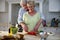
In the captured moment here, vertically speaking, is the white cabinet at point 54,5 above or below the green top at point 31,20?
above

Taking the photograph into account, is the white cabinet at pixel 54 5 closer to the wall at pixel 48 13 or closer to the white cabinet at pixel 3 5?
the wall at pixel 48 13

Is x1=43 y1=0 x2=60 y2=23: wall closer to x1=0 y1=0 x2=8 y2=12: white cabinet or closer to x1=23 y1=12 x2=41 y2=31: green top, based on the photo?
x1=0 y1=0 x2=8 y2=12: white cabinet

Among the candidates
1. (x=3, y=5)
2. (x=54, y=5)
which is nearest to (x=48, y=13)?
(x=54, y=5)

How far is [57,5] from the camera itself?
443cm

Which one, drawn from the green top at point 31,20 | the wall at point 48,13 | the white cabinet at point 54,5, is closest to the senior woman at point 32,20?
the green top at point 31,20

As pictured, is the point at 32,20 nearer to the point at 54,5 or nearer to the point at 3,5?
the point at 54,5

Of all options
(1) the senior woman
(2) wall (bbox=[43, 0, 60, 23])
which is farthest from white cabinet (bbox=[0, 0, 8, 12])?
(1) the senior woman

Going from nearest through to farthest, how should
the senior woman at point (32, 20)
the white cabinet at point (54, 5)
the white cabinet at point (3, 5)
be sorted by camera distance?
the senior woman at point (32, 20) < the white cabinet at point (54, 5) < the white cabinet at point (3, 5)

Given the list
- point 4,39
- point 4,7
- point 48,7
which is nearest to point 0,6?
point 4,7

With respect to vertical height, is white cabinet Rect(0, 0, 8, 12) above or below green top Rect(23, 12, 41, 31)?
above

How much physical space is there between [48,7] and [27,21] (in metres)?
2.73

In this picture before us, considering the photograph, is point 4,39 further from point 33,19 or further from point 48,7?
point 48,7

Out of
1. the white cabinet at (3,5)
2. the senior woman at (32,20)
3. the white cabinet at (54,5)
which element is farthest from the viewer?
the white cabinet at (3,5)

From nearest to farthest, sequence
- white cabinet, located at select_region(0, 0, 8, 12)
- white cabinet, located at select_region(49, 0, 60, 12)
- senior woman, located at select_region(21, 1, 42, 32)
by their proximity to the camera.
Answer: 1. senior woman, located at select_region(21, 1, 42, 32)
2. white cabinet, located at select_region(49, 0, 60, 12)
3. white cabinet, located at select_region(0, 0, 8, 12)
